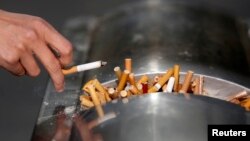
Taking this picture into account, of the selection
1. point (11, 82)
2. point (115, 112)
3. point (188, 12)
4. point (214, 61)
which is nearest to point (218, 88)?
point (214, 61)

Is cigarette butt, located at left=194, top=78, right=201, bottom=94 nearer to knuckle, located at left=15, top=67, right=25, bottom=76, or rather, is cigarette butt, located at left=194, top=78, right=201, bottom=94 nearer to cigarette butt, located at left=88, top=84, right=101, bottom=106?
cigarette butt, located at left=88, top=84, right=101, bottom=106

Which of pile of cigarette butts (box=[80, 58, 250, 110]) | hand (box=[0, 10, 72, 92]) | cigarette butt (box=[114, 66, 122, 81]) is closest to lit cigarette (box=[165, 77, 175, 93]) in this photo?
pile of cigarette butts (box=[80, 58, 250, 110])

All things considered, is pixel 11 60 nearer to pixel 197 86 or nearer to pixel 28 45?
pixel 28 45

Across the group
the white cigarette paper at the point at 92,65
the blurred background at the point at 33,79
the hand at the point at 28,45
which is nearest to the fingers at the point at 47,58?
the hand at the point at 28,45

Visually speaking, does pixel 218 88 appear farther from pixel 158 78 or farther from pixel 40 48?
pixel 40 48

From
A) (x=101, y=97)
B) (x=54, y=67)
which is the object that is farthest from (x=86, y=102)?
(x=54, y=67)
